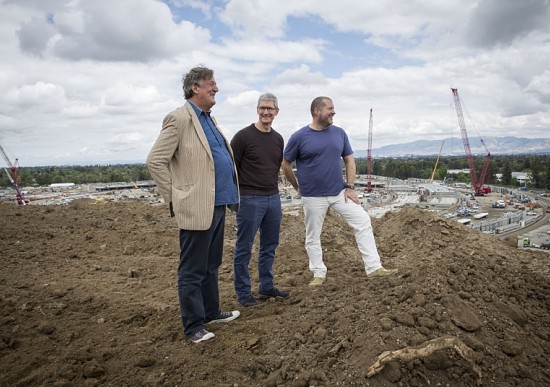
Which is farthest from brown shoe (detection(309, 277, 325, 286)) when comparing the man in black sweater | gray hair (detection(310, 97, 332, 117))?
gray hair (detection(310, 97, 332, 117))

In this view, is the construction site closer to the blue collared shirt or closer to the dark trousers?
the dark trousers

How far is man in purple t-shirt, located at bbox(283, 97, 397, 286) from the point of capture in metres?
4.06

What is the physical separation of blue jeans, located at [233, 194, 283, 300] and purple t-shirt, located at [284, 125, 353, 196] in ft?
1.66

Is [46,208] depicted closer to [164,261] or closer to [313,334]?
[164,261]

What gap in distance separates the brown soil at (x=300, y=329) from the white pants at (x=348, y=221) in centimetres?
37

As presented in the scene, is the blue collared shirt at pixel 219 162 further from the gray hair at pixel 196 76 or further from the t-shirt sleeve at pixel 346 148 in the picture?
the t-shirt sleeve at pixel 346 148

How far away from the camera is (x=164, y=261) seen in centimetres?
613

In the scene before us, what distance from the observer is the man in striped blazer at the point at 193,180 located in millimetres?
2855

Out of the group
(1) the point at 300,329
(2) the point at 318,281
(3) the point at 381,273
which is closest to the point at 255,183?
(2) the point at 318,281

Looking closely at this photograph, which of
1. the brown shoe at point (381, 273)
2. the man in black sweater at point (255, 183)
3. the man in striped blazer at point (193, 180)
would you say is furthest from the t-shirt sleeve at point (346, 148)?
the man in striped blazer at point (193, 180)

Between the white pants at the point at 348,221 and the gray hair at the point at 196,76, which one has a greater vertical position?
the gray hair at the point at 196,76

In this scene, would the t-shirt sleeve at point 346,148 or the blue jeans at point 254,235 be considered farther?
the t-shirt sleeve at point 346,148

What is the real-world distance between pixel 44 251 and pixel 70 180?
11870 cm

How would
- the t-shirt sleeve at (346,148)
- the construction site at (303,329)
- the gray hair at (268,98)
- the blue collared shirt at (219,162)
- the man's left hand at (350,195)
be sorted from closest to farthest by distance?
the construction site at (303,329)
the blue collared shirt at (219,162)
the gray hair at (268,98)
the man's left hand at (350,195)
the t-shirt sleeve at (346,148)
